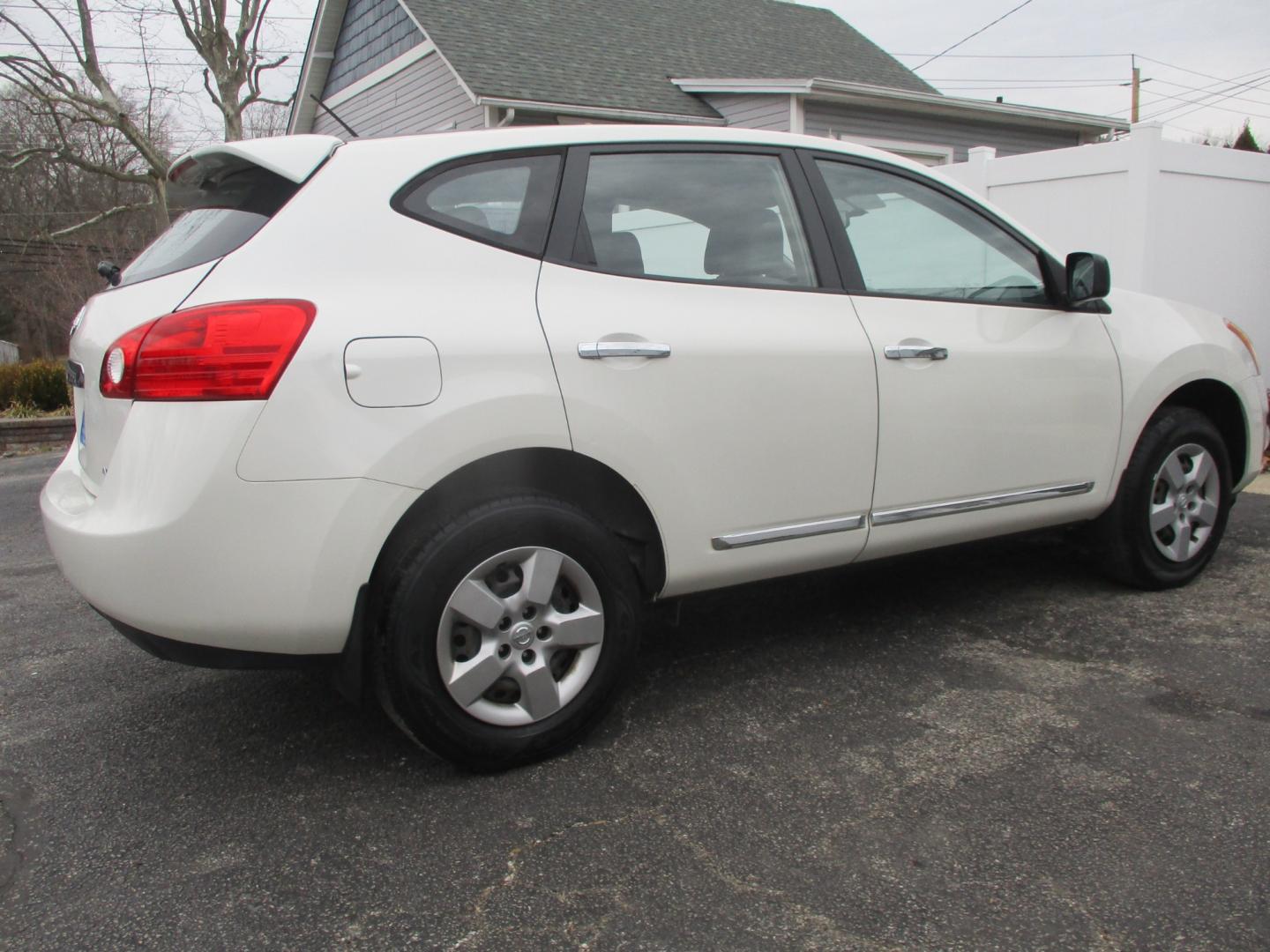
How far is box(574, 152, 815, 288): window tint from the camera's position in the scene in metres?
2.89

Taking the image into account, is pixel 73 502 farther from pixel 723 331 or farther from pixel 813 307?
pixel 813 307

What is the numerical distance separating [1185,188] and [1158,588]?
15.6ft

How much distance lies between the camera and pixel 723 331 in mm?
2912

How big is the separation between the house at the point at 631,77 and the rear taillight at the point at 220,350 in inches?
433

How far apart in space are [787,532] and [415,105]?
14388 millimetres

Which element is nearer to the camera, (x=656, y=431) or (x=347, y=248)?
(x=347, y=248)

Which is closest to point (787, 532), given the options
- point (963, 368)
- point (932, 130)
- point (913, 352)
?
point (913, 352)

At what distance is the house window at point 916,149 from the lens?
49.6 feet

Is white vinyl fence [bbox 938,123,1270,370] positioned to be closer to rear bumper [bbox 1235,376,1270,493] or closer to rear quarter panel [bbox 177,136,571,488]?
rear bumper [bbox 1235,376,1270,493]

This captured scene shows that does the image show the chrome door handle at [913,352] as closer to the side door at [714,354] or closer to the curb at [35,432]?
the side door at [714,354]

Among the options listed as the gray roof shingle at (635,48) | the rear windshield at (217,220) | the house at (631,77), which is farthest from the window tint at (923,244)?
the gray roof shingle at (635,48)

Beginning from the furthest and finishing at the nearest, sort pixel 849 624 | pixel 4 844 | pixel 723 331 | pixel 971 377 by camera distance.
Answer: pixel 849 624 < pixel 971 377 < pixel 723 331 < pixel 4 844

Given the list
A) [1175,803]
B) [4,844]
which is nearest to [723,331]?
[1175,803]

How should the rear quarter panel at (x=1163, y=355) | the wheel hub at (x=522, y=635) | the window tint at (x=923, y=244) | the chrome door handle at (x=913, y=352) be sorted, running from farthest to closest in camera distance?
the rear quarter panel at (x=1163, y=355) → the window tint at (x=923, y=244) → the chrome door handle at (x=913, y=352) → the wheel hub at (x=522, y=635)
